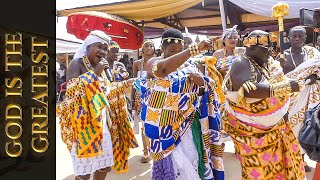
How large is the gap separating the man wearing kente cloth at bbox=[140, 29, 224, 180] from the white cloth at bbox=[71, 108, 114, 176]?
2.62 ft

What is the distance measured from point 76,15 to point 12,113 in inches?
216

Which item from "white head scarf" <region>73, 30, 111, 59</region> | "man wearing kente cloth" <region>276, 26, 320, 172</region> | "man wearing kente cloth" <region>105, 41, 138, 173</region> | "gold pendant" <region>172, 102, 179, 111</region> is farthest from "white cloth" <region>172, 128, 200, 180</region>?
"man wearing kente cloth" <region>276, 26, 320, 172</region>

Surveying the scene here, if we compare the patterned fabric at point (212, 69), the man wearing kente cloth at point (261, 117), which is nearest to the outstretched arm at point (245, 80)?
the man wearing kente cloth at point (261, 117)

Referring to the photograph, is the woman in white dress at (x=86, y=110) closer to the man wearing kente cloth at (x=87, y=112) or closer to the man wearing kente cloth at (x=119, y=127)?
the man wearing kente cloth at (x=87, y=112)

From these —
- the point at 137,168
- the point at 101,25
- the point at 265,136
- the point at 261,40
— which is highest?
the point at 101,25

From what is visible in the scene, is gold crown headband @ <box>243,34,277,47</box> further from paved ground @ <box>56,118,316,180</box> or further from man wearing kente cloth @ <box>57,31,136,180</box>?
paved ground @ <box>56,118,316,180</box>

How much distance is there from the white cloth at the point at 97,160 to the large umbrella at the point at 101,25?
4.92 meters

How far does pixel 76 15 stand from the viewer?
8.35 meters

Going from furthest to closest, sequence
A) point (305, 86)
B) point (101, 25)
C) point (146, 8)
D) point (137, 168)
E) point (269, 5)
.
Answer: point (146, 8), point (101, 25), point (269, 5), point (137, 168), point (305, 86)

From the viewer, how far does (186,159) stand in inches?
112

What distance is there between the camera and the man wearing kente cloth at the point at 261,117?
2.94 m

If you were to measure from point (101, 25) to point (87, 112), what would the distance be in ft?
17.2

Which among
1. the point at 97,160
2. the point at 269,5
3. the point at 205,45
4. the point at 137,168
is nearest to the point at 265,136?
the point at 205,45

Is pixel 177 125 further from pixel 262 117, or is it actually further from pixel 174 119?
pixel 262 117
